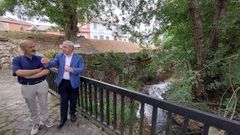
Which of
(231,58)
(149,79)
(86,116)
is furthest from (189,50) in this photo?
(149,79)

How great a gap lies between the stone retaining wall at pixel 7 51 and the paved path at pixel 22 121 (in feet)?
13.3

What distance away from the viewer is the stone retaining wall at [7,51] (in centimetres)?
891

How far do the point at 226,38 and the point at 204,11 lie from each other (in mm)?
1022

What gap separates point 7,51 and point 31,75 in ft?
24.4

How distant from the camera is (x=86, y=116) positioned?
350 centimetres

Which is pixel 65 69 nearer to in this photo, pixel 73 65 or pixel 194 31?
pixel 73 65

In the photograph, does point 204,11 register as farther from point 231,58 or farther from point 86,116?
point 86,116

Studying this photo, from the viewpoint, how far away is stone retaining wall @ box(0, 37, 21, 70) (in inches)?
351

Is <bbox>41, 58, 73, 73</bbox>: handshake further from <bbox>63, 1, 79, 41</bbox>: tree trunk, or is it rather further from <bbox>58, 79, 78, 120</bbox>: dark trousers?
<bbox>63, 1, 79, 41</bbox>: tree trunk

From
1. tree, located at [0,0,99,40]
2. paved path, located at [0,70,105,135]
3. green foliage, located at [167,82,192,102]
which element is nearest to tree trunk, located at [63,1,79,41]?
tree, located at [0,0,99,40]

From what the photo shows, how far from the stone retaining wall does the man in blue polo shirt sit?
6.91 meters

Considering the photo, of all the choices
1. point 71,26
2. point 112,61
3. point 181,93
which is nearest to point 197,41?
point 181,93

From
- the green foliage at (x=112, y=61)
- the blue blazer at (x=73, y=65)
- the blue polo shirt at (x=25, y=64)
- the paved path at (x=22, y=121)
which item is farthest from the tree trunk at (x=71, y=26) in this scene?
the blue polo shirt at (x=25, y=64)

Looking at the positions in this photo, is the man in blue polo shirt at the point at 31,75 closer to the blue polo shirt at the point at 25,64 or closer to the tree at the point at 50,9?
the blue polo shirt at the point at 25,64
